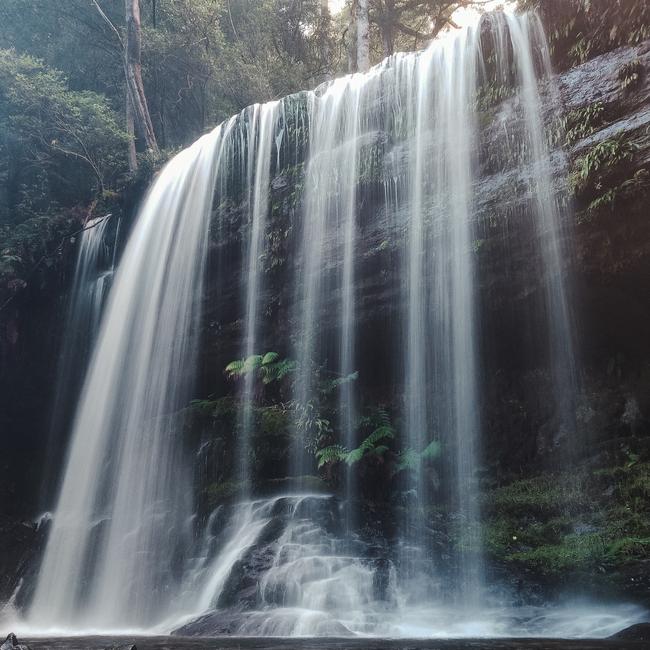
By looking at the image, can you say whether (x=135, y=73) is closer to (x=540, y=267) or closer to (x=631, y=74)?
(x=540, y=267)

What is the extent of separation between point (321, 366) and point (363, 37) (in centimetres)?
1042

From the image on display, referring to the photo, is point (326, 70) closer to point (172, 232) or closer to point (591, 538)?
point (172, 232)

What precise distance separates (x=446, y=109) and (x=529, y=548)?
650cm

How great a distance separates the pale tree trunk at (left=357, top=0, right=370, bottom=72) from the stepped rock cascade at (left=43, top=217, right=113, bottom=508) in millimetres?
7914

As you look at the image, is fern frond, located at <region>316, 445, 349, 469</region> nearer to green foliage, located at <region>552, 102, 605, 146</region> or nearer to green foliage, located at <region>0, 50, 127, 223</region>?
green foliage, located at <region>552, 102, 605, 146</region>

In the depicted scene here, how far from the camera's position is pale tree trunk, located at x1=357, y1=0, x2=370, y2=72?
49.9ft

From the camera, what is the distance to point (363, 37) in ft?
50.6

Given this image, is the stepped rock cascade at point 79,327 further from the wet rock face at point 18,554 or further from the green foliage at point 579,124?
the green foliage at point 579,124

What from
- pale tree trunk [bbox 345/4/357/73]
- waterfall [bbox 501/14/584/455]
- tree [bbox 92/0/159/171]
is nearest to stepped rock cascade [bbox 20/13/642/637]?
waterfall [bbox 501/14/584/455]

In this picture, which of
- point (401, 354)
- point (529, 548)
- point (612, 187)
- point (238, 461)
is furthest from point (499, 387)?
point (238, 461)

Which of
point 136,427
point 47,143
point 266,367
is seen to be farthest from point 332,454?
point 47,143

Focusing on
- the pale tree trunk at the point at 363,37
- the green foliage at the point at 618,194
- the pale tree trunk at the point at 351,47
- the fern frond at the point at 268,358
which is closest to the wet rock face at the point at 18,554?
the fern frond at the point at 268,358

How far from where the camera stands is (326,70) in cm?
2009

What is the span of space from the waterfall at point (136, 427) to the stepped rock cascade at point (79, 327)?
0.62m
